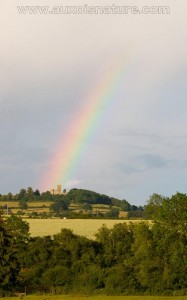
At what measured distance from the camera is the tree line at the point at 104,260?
202ft

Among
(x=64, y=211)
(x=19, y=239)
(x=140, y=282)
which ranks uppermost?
(x=64, y=211)

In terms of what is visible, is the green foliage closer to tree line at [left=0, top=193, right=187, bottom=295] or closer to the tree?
tree line at [left=0, top=193, right=187, bottom=295]

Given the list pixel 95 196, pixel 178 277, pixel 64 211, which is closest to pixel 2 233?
pixel 178 277

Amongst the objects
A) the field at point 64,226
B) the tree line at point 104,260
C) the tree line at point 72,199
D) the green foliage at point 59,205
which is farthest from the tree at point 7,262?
the tree line at point 72,199

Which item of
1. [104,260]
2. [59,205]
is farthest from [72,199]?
[104,260]

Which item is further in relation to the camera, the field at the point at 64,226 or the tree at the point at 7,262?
the field at the point at 64,226

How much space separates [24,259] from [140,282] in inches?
521

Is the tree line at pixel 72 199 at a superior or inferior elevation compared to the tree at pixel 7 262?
superior

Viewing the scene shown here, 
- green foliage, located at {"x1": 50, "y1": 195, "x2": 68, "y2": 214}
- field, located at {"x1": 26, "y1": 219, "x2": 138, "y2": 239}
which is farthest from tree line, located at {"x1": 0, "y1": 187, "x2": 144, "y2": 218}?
field, located at {"x1": 26, "y1": 219, "x2": 138, "y2": 239}

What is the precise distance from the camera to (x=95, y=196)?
582 ft

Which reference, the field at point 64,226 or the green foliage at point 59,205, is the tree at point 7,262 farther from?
the green foliage at point 59,205

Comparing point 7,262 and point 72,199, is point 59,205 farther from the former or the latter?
point 7,262

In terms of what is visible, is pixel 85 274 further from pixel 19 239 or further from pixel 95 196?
pixel 95 196

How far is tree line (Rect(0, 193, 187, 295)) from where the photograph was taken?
202 ft
